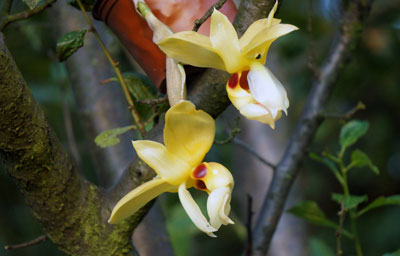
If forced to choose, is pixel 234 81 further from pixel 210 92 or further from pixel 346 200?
pixel 346 200

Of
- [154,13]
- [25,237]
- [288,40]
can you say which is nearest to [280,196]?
[154,13]

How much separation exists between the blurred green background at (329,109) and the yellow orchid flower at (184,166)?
1.36 m

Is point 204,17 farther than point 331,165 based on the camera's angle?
No

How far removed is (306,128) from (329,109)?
139cm

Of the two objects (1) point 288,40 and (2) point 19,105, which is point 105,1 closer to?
(2) point 19,105

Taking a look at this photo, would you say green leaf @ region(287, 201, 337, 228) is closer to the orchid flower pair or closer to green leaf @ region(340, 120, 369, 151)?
green leaf @ region(340, 120, 369, 151)

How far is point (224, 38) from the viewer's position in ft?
2.39

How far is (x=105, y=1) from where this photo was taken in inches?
38.8

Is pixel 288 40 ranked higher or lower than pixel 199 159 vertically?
lower

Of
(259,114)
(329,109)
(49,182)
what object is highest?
(259,114)

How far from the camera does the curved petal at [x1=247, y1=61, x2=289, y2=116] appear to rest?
705 millimetres

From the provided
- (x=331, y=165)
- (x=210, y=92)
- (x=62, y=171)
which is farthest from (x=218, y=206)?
(x=331, y=165)

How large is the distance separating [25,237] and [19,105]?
2.13 m

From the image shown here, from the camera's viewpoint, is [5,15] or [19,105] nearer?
[19,105]
